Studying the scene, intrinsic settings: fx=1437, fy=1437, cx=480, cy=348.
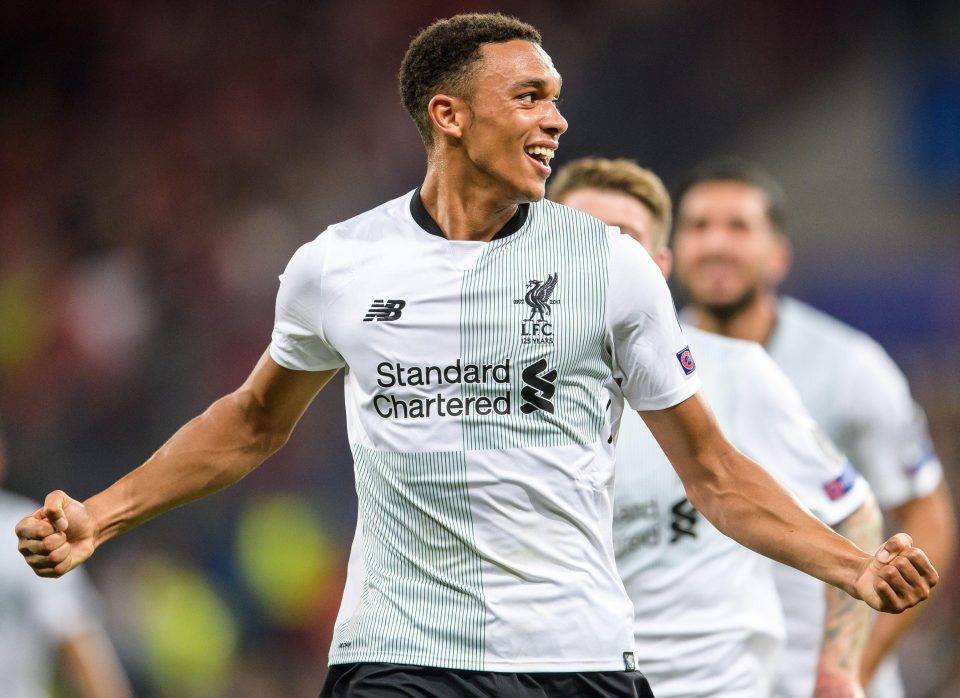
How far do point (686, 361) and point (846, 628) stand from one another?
57.9 inches

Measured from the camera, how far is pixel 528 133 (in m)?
3.22

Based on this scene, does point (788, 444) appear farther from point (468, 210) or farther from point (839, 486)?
point (468, 210)

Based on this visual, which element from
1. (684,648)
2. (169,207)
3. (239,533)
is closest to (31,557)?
(684,648)

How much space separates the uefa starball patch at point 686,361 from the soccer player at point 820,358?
96.2 inches

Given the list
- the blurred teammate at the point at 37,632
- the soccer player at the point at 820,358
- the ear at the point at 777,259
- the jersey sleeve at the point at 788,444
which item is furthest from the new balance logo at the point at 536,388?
the blurred teammate at the point at 37,632

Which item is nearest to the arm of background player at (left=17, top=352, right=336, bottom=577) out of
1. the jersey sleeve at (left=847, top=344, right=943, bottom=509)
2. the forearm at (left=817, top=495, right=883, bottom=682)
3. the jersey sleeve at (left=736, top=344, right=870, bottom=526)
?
the jersey sleeve at (left=736, top=344, right=870, bottom=526)

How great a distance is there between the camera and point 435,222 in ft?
10.9

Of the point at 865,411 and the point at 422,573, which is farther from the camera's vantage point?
the point at 865,411

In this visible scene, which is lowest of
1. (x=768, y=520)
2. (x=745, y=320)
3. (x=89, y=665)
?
(x=89, y=665)

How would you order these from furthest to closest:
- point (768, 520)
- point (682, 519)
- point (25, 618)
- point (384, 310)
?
point (25, 618)
point (682, 519)
point (384, 310)
point (768, 520)

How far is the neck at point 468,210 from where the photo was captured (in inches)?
129

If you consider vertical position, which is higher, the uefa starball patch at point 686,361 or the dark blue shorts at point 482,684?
the uefa starball patch at point 686,361

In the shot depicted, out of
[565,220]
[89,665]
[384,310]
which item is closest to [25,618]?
[89,665]

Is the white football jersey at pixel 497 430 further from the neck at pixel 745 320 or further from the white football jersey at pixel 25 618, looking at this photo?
the white football jersey at pixel 25 618
